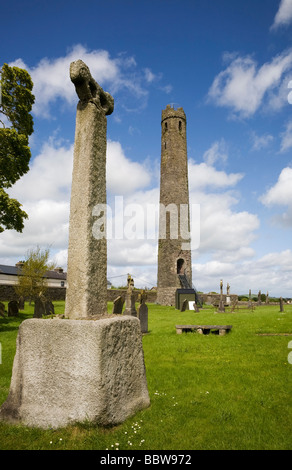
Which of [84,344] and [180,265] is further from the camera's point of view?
[180,265]

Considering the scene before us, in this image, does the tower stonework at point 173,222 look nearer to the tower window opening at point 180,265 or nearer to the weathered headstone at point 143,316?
the tower window opening at point 180,265

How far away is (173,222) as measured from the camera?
3089 cm

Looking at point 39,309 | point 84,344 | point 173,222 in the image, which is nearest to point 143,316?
point 39,309

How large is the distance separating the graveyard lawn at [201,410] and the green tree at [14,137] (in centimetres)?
626

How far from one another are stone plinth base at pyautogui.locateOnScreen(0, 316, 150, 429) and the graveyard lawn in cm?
14

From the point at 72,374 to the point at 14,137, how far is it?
35.3ft

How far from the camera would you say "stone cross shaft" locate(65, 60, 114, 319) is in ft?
11.9

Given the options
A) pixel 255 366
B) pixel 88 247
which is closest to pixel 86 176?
pixel 88 247

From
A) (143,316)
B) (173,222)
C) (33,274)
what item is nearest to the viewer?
(143,316)

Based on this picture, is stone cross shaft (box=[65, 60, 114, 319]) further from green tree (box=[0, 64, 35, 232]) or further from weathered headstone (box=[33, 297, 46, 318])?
weathered headstone (box=[33, 297, 46, 318])

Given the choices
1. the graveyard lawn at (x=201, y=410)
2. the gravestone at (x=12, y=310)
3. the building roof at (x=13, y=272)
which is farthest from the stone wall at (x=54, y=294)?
the graveyard lawn at (x=201, y=410)

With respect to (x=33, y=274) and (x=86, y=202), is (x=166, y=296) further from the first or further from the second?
(x=86, y=202)

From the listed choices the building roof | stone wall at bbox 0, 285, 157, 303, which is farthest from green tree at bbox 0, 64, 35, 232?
the building roof
